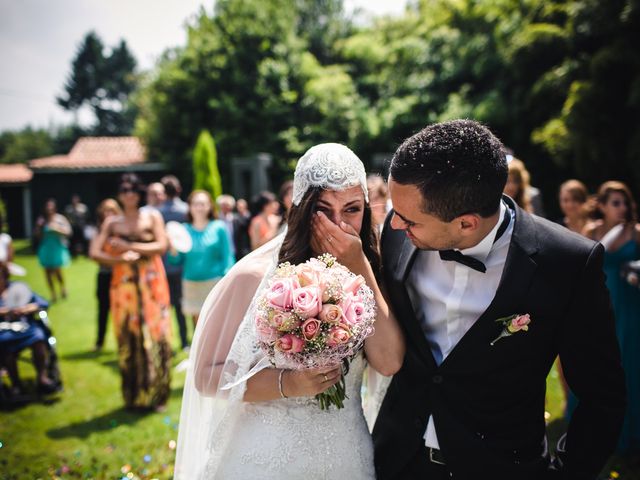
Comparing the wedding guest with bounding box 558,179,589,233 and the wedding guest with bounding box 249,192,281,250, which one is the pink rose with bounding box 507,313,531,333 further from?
the wedding guest with bounding box 249,192,281,250

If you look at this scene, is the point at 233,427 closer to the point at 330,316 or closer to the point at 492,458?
the point at 330,316

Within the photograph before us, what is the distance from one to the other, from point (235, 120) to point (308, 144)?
11.9 feet

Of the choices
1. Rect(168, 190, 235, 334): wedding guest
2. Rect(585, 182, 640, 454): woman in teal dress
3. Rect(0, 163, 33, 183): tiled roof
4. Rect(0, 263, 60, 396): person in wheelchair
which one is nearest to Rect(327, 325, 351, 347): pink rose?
Rect(585, 182, 640, 454): woman in teal dress

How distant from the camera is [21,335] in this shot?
231 inches

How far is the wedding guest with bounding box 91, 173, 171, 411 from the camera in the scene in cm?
555

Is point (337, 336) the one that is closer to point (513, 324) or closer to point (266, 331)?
point (266, 331)

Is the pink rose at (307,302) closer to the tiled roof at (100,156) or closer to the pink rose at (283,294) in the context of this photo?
the pink rose at (283,294)

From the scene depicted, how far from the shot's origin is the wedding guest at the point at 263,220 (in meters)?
7.15

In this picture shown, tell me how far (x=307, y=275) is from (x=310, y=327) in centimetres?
20

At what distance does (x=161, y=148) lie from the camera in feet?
79.6

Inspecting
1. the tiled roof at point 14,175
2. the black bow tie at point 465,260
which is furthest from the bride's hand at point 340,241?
the tiled roof at point 14,175

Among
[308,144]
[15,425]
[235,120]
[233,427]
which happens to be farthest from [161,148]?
Result: [233,427]

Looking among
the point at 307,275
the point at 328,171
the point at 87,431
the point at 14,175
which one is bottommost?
the point at 87,431

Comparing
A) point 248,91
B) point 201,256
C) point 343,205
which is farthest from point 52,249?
point 248,91
